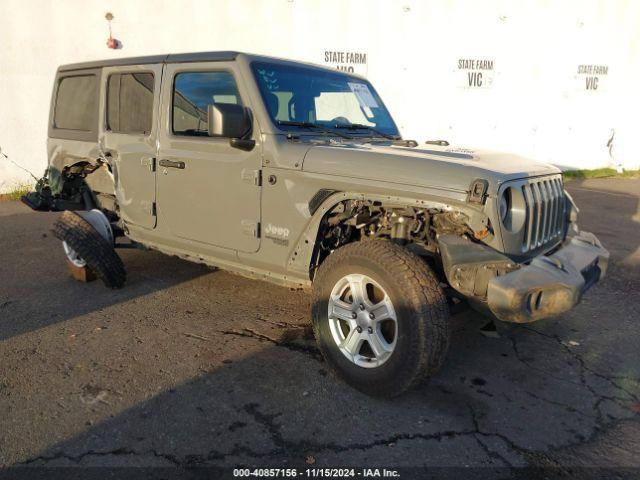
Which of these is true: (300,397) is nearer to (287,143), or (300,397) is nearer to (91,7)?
(287,143)

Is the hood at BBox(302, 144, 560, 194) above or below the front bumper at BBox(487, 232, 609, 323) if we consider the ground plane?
above

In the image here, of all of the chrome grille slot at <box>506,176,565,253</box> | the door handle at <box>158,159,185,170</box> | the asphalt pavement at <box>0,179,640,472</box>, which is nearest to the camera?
the asphalt pavement at <box>0,179,640,472</box>

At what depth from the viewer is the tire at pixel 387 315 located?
2822 millimetres

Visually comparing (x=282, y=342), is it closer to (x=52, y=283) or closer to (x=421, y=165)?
(x=421, y=165)

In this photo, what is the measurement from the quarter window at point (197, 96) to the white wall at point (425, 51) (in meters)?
7.21

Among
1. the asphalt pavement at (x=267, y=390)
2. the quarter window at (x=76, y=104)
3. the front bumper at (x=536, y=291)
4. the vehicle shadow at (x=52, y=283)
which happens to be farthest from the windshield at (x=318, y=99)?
the vehicle shadow at (x=52, y=283)

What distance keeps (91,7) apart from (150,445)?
32.6 feet

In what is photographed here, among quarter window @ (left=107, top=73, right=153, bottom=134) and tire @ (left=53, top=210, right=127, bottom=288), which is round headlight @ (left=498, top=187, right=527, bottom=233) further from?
tire @ (left=53, top=210, right=127, bottom=288)

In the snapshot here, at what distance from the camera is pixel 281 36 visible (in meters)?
11.4

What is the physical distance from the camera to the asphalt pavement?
103 inches

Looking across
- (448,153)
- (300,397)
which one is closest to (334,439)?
(300,397)

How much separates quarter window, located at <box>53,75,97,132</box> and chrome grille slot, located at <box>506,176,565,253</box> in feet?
13.2

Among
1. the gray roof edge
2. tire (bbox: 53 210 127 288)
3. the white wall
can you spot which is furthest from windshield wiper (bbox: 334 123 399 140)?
the white wall

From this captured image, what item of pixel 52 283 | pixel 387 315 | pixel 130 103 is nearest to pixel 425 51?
pixel 130 103
